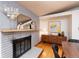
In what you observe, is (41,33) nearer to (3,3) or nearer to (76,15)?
(76,15)

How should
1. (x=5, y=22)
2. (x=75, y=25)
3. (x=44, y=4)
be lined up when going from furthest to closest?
1. (x=75, y=25)
2. (x=44, y=4)
3. (x=5, y=22)

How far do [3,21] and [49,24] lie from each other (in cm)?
563

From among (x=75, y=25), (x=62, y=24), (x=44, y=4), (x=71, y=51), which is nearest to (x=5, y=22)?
(x=71, y=51)

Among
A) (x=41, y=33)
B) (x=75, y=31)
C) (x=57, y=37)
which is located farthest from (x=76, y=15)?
(x=41, y=33)

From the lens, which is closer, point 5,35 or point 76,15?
point 5,35

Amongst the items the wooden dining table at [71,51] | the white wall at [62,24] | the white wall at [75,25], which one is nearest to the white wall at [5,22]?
the wooden dining table at [71,51]

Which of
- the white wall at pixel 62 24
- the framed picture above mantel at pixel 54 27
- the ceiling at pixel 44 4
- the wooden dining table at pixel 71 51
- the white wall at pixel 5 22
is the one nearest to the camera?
the wooden dining table at pixel 71 51

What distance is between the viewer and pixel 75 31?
6.00m

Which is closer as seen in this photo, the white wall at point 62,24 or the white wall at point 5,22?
the white wall at point 5,22

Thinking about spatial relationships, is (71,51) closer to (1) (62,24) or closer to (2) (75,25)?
(2) (75,25)

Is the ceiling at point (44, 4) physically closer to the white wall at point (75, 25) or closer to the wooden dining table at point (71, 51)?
the white wall at point (75, 25)

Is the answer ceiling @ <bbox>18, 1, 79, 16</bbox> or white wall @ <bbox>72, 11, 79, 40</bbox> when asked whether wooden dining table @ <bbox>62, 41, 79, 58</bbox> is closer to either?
ceiling @ <bbox>18, 1, 79, 16</bbox>

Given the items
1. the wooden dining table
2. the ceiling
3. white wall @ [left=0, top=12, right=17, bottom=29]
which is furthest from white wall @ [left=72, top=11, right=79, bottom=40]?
white wall @ [left=0, top=12, right=17, bottom=29]

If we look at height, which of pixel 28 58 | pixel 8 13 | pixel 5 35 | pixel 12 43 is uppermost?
pixel 8 13
